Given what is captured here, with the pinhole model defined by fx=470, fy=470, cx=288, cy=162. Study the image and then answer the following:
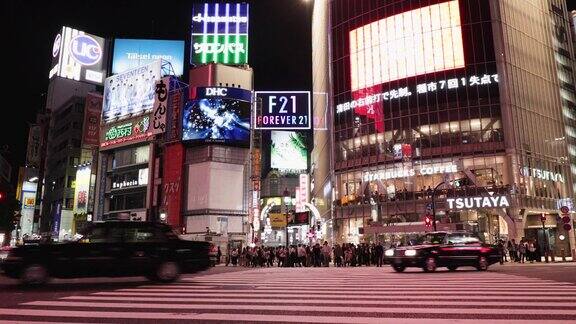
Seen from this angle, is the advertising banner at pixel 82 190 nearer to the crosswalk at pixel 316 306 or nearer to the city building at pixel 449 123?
the city building at pixel 449 123

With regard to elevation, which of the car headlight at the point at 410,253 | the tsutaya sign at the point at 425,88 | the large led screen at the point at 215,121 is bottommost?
the car headlight at the point at 410,253

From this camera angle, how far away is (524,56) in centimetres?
5206

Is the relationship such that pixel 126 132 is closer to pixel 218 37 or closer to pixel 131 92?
pixel 131 92

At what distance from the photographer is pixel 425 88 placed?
51625mm

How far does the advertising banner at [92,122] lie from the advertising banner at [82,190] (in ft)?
20.4

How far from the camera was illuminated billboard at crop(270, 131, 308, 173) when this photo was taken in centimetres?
9500

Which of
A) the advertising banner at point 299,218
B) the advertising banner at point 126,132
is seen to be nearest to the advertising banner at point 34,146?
the advertising banner at point 126,132

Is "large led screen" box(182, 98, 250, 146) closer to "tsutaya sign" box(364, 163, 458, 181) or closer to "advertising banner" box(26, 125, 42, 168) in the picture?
"tsutaya sign" box(364, 163, 458, 181)

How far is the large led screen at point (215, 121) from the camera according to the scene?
177 ft

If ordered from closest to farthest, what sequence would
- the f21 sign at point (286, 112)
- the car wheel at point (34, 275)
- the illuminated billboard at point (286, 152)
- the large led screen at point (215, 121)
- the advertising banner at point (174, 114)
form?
the car wheel at point (34, 275) < the f21 sign at point (286, 112) < the large led screen at point (215, 121) < the advertising banner at point (174, 114) < the illuminated billboard at point (286, 152)

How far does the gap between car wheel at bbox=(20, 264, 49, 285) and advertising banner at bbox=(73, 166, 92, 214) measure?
2351 inches

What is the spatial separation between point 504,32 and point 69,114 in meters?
70.5

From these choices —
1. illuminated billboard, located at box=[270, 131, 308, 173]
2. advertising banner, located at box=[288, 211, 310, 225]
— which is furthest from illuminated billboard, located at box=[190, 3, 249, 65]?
illuminated billboard, located at box=[270, 131, 308, 173]

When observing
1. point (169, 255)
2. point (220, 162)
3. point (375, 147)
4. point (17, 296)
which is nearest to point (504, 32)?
point (375, 147)
